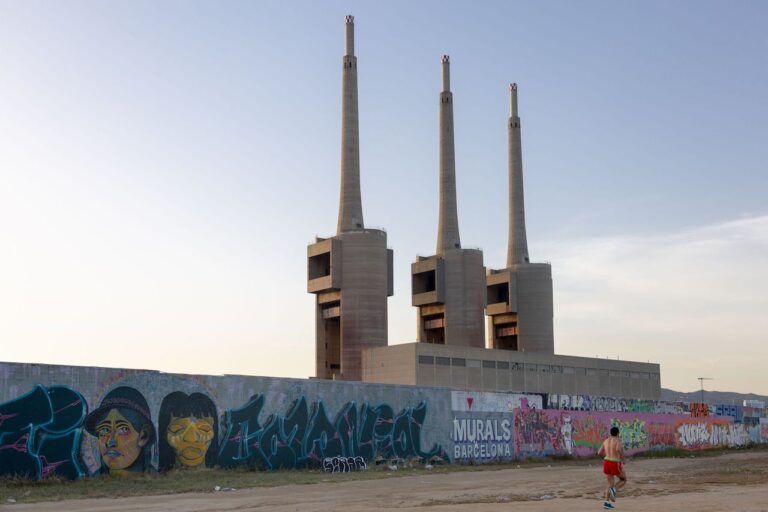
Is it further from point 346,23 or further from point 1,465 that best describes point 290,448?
point 346,23

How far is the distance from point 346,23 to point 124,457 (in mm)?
82205

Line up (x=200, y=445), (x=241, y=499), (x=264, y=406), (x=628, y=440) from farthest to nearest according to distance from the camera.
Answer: (x=628, y=440)
(x=264, y=406)
(x=200, y=445)
(x=241, y=499)

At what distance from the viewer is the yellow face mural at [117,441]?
1313 inches

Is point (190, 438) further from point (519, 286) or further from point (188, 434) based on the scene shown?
point (519, 286)

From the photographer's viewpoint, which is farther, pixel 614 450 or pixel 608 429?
pixel 608 429

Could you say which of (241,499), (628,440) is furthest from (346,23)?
(241,499)

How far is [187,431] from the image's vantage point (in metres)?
36.2

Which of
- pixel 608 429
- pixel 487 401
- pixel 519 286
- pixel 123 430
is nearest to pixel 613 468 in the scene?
pixel 123 430

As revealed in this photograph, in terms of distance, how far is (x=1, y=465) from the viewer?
30.6 metres

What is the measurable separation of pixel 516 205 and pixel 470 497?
98322 mm

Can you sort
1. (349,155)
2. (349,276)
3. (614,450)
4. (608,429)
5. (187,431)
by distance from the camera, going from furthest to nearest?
(349,155), (349,276), (608,429), (187,431), (614,450)

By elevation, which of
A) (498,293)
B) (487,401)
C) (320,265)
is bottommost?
(487,401)


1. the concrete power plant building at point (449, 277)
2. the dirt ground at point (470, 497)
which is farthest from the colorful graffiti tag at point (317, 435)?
the concrete power plant building at point (449, 277)

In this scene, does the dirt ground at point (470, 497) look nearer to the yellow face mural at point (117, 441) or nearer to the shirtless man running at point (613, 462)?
the shirtless man running at point (613, 462)
